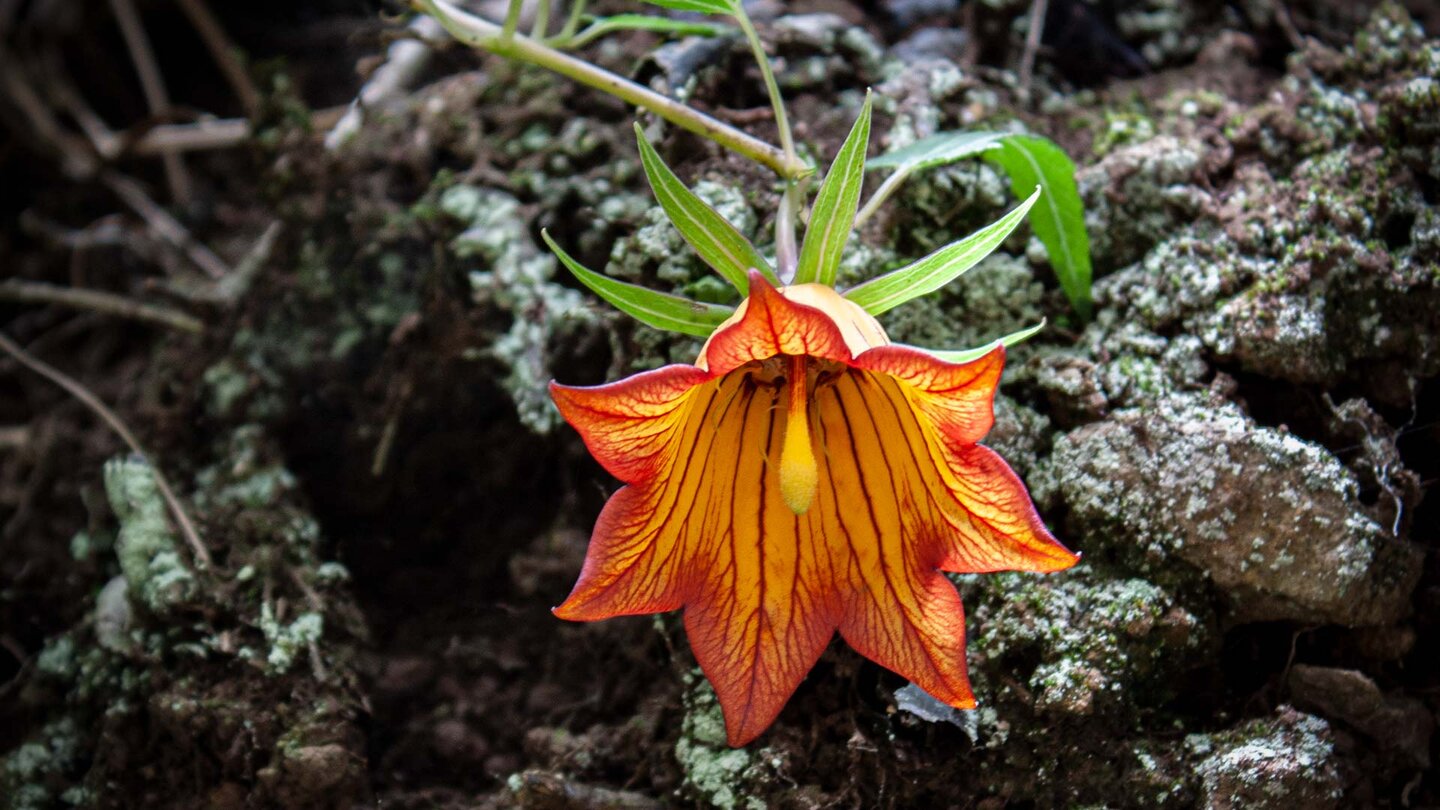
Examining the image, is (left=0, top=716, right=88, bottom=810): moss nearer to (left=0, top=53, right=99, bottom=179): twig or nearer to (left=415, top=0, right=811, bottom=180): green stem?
(left=415, top=0, right=811, bottom=180): green stem

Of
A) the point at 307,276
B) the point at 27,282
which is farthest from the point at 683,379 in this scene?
the point at 27,282

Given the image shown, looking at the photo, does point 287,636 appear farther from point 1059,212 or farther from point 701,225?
point 1059,212

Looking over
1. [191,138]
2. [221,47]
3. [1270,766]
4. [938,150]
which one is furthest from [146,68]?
[1270,766]

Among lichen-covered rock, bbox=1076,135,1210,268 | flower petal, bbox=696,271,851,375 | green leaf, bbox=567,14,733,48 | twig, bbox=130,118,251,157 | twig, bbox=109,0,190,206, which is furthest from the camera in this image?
twig, bbox=109,0,190,206

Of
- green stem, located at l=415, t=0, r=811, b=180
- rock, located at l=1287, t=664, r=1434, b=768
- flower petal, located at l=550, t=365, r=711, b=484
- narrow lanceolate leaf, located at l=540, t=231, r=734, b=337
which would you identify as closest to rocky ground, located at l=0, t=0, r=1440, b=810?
rock, located at l=1287, t=664, r=1434, b=768

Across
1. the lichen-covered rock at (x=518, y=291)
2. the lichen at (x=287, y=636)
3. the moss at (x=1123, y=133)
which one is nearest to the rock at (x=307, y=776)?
the lichen at (x=287, y=636)

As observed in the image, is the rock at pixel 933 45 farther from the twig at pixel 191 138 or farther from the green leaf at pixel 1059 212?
the twig at pixel 191 138

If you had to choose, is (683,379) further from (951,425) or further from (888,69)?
(888,69)
